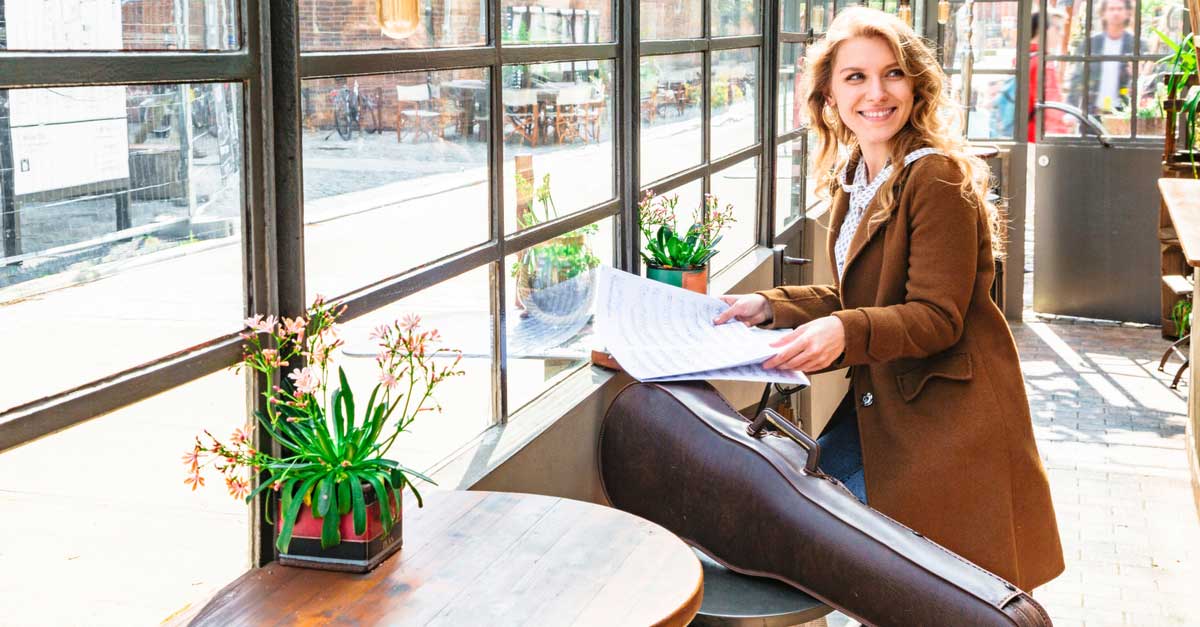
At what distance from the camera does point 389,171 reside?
190cm

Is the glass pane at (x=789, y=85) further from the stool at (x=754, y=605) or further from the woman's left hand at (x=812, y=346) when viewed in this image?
the stool at (x=754, y=605)

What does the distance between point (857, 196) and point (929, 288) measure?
0.28m

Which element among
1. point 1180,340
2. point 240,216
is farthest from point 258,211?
point 1180,340

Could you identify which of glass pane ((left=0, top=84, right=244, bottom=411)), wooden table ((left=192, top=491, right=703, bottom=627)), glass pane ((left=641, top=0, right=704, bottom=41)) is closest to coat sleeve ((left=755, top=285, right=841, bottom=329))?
wooden table ((left=192, top=491, right=703, bottom=627))

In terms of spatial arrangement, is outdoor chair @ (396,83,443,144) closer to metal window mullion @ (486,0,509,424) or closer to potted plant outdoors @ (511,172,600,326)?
metal window mullion @ (486,0,509,424)

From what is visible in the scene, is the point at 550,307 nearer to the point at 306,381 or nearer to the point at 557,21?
the point at 557,21

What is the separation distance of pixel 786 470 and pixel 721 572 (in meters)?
0.22

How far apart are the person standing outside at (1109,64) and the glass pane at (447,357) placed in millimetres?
6713

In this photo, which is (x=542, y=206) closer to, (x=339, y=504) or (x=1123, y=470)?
(x=339, y=504)

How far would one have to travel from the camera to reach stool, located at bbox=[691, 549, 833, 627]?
1865mm

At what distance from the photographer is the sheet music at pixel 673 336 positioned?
203 cm

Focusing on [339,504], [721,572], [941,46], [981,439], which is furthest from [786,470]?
[941,46]

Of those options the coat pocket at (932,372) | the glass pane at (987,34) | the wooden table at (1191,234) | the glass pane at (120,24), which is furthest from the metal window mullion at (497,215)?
the glass pane at (987,34)

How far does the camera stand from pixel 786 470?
186 cm
